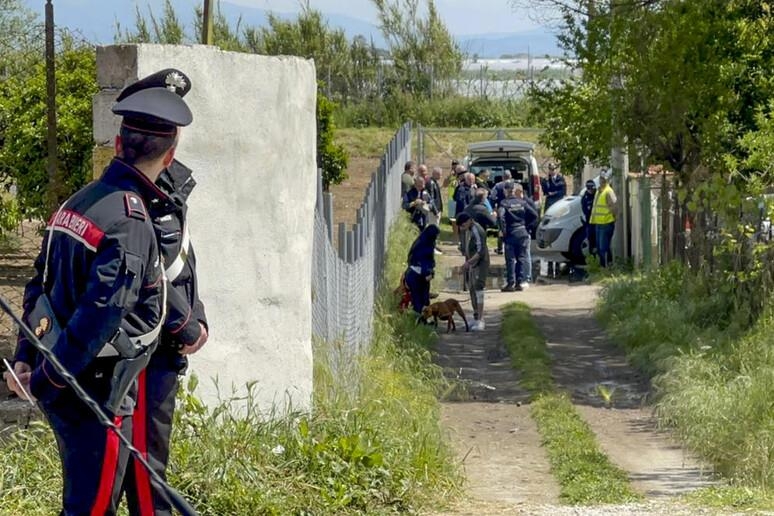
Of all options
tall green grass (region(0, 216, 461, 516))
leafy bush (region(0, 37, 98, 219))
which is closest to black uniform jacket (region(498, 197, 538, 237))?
leafy bush (region(0, 37, 98, 219))

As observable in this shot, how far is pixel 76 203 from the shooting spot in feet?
15.7

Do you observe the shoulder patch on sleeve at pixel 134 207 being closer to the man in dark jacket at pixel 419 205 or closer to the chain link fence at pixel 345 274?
the chain link fence at pixel 345 274

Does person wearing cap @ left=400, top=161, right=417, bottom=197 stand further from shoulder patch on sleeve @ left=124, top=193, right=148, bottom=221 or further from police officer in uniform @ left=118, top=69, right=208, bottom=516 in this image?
shoulder patch on sleeve @ left=124, top=193, right=148, bottom=221

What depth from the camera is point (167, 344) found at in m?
5.18

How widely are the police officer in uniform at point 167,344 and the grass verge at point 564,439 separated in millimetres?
3359

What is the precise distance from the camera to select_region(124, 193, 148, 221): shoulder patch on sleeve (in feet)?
15.6

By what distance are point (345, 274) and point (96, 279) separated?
5956 millimetres

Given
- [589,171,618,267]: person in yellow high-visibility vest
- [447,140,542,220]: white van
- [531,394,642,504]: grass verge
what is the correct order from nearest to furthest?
[531,394,642,504]: grass verge < [589,171,618,267]: person in yellow high-visibility vest < [447,140,542,220]: white van

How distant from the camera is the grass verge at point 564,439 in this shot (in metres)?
8.12

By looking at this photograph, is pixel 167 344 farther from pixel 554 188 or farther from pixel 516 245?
pixel 554 188

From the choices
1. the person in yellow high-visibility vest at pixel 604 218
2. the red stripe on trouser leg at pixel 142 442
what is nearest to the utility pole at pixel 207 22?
the red stripe on trouser leg at pixel 142 442

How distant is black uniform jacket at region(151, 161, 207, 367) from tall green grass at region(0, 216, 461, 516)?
4.91 ft

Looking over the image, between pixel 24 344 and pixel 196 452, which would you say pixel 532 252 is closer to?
pixel 196 452

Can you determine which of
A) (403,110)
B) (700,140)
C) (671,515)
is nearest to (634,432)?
(671,515)
